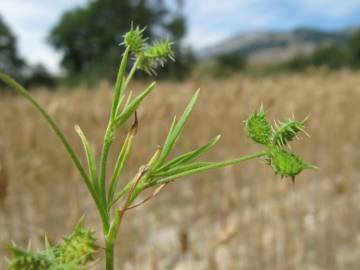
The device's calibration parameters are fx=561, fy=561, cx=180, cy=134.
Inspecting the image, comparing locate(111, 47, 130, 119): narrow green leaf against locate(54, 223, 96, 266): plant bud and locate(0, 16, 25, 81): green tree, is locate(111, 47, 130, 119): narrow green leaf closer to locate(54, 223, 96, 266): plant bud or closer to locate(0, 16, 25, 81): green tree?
locate(54, 223, 96, 266): plant bud

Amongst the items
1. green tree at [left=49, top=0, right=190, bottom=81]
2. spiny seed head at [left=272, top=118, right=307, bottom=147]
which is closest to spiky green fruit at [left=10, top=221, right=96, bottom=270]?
spiny seed head at [left=272, top=118, right=307, bottom=147]

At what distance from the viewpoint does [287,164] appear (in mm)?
245

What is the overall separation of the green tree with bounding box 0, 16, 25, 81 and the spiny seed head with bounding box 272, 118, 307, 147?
2336cm

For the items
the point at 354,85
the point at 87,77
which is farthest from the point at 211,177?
the point at 87,77

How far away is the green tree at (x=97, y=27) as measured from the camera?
80.0 ft

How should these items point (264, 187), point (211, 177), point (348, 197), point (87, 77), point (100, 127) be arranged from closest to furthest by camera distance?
1. point (348, 197)
2. point (264, 187)
3. point (211, 177)
4. point (100, 127)
5. point (87, 77)

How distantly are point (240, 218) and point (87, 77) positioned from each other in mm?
19216

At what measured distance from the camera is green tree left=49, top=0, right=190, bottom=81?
24.4 meters

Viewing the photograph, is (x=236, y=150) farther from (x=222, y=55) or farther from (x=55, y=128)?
(x=222, y=55)

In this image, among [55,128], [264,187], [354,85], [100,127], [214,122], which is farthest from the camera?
[354,85]

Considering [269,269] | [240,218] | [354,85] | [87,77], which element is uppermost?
[87,77]

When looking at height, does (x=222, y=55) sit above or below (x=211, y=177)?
above

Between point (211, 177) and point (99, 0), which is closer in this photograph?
point (211, 177)

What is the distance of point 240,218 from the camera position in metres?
2.71
